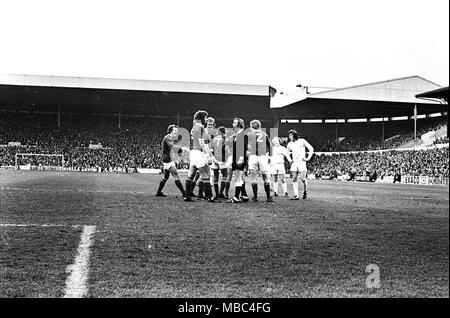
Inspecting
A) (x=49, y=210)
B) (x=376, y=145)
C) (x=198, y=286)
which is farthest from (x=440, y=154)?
(x=198, y=286)

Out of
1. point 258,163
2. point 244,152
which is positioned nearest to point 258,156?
point 258,163

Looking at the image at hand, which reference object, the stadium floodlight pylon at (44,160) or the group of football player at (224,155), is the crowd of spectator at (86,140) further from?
the group of football player at (224,155)

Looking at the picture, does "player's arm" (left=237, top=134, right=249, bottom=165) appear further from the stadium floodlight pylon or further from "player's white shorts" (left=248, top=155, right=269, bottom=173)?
the stadium floodlight pylon

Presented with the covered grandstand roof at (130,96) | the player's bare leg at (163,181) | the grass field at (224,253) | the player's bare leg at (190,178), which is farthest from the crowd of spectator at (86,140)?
the grass field at (224,253)

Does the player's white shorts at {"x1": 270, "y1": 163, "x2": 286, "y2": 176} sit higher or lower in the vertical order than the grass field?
higher

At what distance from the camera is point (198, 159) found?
9.65 m

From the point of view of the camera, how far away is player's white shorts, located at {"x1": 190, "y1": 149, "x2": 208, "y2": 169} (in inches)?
380

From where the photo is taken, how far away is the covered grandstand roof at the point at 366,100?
3731 centimetres

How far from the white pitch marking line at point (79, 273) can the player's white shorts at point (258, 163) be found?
5619 millimetres

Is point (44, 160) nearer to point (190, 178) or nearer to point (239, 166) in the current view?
point (190, 178)

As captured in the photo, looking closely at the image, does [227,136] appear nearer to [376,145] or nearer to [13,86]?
[13,86]

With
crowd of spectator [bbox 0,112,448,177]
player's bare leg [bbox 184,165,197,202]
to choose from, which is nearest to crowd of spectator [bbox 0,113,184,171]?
crowd of spectator [bbox 0,112,448,177]

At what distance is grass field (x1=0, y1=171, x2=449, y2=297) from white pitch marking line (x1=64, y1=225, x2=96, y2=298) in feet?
0.15

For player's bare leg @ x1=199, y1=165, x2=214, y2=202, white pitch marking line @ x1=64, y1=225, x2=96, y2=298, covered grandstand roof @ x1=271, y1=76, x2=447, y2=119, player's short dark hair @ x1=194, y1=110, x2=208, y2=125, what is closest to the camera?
white pitch marking line @ x1=64, y1=225, x2=96, y2=298
